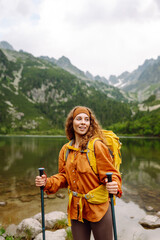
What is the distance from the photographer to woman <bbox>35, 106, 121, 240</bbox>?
3111 millimetres

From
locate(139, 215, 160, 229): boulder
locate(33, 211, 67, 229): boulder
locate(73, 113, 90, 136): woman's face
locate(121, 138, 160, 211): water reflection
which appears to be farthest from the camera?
locate(121, 138, 160, 211): water reflection

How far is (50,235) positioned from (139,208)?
260 inches

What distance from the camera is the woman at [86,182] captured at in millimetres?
3111

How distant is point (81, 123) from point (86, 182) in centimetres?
112

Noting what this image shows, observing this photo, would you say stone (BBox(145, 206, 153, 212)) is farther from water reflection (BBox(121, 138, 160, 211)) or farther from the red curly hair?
the red curly hair

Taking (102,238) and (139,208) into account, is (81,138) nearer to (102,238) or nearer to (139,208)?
(102,238)

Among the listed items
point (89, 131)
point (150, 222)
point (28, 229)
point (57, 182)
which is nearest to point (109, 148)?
point (89, 131)

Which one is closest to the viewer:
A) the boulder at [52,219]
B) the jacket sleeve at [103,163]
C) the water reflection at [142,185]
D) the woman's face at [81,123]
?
the jacket sleeve at [103,163]

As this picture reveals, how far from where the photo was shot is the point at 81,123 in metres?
3.54

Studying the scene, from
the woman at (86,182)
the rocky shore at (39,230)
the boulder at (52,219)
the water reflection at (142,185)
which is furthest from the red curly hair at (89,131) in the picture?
the water reflection at (142,185)

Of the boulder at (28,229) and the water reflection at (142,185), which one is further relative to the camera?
the water reflection at (142,185)

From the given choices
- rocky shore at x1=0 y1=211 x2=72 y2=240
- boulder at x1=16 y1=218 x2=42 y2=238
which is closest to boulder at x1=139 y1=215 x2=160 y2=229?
rocky shore at x1=0 y1=211 x2=72 y2=240

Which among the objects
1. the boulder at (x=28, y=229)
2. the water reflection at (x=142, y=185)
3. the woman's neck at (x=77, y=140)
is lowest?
the water reflection at (x=142, y=185)

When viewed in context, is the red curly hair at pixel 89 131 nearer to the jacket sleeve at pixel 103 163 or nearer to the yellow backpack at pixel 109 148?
the yellow backpack at pixel 109 148
